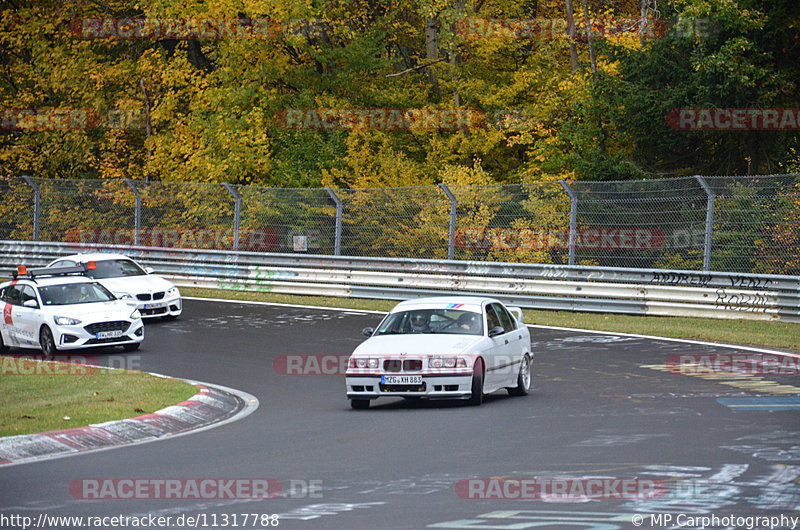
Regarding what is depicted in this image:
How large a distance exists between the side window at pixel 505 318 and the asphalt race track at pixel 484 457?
93cm

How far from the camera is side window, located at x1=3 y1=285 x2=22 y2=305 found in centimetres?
2103

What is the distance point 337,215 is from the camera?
93.0 feet

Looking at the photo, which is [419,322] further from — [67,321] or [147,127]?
[147,127]

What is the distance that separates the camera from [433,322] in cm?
1508

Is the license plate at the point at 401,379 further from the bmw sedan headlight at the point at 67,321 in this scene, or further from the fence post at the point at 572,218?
the fence post at the point at 572,218

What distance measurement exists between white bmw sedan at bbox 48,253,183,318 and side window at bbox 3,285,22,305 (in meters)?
2.54

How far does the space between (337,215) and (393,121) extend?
1622cm

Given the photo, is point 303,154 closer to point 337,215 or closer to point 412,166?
point 412,166

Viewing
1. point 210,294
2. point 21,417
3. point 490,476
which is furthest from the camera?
point 210,294

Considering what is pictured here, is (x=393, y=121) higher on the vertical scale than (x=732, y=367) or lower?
higher

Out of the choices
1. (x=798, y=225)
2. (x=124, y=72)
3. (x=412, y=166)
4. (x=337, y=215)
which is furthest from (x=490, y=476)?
(x=124, y=72)

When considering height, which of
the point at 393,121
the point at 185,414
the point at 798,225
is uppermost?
the point at 393,121
